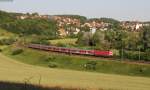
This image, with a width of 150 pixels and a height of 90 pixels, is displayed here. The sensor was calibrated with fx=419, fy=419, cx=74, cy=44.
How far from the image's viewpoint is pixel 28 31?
162375 mm

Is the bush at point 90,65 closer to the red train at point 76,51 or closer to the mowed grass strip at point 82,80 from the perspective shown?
the red train at point 76,51

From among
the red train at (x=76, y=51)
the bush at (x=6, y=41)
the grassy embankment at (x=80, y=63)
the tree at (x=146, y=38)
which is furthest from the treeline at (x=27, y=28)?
A: the grassy embankment at (x=80, y=63)

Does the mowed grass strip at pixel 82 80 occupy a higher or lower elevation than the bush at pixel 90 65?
higher

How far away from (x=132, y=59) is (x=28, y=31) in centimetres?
10247

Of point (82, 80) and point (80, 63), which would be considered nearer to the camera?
point (82, 80)

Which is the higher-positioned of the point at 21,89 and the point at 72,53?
the point at 21,89

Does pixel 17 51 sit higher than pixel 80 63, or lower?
lower

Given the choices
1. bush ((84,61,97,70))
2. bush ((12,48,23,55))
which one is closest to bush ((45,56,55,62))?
bush ((84,61,97,70))

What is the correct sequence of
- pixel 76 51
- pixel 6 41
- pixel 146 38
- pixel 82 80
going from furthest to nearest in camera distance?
pixel 6 41 → pixel 146 38 → pixel 76 51 → pixel 82 80

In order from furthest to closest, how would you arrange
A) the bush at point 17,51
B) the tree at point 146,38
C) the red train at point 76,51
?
the bush at point 17,51 < the tree at point 146,38 < the red train at point 76,51

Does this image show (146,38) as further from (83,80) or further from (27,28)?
(27,28)

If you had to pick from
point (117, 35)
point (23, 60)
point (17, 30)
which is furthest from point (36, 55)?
point (17, 30)

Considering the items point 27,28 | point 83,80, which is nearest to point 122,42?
point 83,80

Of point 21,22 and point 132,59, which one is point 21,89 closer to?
point 132,59
